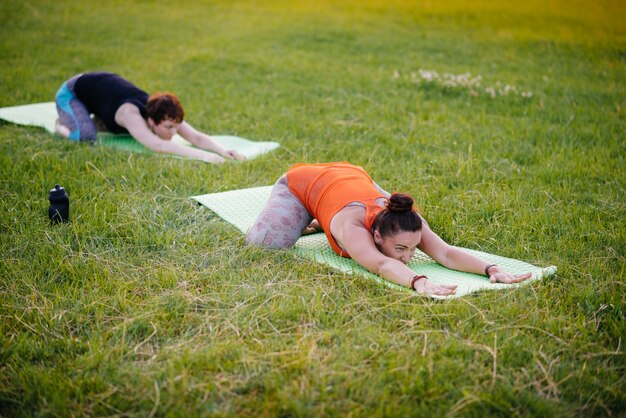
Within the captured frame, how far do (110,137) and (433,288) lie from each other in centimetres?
467

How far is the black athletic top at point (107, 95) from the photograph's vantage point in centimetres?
650

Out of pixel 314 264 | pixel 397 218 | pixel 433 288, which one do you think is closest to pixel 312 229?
pixel 314 264

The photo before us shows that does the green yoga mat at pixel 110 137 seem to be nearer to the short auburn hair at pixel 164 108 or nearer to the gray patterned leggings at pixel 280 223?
the short auburn hair at pixel 164 108

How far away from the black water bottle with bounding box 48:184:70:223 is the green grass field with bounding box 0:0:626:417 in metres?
0.11

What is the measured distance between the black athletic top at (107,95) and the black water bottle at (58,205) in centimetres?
225

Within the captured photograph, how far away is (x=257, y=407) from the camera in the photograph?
105 inches

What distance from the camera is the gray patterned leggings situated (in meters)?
4.24

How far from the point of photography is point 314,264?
4.02 metres

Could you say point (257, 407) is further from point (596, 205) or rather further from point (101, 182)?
point (596, 205)

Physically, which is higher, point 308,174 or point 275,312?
point 308,174

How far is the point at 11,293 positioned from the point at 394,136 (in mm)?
4606

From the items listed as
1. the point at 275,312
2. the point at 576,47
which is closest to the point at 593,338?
the point at 275,312

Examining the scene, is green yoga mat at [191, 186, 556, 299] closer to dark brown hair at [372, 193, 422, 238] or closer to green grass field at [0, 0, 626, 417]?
green grass field at [0, 0, 626, 417]

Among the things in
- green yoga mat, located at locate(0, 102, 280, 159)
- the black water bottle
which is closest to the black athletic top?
green yoga mat, located at locate(0, 102, 280, 159)
